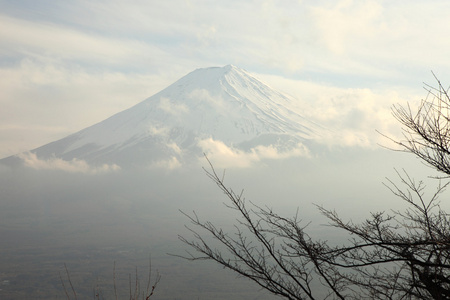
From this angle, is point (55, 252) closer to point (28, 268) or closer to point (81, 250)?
point (81, 250)

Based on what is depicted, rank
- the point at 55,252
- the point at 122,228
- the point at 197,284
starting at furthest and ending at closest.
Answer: the point at 122,228
the point at 55,252
the point at 197,284

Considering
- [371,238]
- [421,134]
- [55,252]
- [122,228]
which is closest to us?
[371,238]

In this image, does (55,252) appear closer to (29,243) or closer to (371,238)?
(29,243)

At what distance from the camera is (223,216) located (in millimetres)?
194375

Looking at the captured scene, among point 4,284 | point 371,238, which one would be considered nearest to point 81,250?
point 4,284

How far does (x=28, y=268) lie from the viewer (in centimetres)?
11944

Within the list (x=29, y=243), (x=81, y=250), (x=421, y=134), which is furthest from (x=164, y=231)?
(x=421, y=134)

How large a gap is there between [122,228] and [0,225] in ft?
193

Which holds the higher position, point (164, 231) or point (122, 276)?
point (164, 231)

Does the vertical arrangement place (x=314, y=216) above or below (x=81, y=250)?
above

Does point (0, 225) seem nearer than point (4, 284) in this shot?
No

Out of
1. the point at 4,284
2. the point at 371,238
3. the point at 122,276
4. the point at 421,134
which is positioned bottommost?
the point at 4,284

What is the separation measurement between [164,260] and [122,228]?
56.4 meters

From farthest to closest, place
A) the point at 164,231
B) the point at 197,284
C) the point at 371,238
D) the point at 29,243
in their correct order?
1. the point at 164,231
2. the point at 29,243
3. the point at 197,284
4. the point at 371,238
